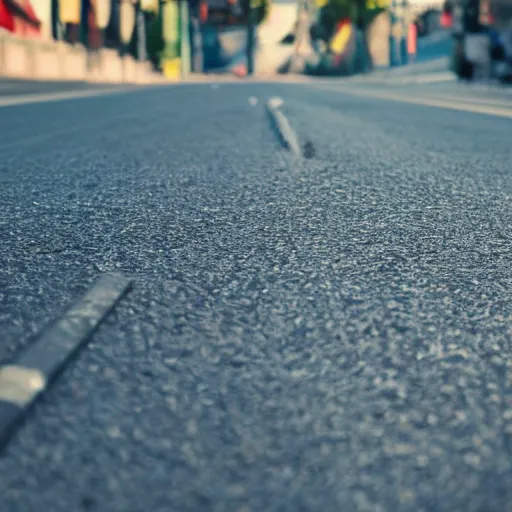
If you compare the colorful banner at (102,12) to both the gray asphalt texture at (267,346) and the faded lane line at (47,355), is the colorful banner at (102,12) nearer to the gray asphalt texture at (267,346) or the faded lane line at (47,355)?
the gray asphalt texture at (267,346)

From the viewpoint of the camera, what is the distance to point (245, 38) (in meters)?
75.8

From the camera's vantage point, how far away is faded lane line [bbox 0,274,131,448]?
1.11 metres

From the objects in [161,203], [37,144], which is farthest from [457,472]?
[37,144]

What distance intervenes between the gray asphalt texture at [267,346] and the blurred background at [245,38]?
18.1 m

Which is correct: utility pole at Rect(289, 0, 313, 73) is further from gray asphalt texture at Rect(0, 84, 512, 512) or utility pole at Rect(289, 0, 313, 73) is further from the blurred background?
gray asphalt texture at Rect(0, 84, 512, 512)

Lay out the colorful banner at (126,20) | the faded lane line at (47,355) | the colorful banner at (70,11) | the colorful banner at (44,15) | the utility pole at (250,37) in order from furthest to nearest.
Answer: the utility pole at (250,37)
the colorful banner at (126,20)
the colorful banner at (70,11)
the colorful banner at (44,15)
the faded lane line at (47,355)

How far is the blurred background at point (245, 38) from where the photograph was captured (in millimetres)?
25797

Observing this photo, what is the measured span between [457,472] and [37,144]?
4817 millimetres

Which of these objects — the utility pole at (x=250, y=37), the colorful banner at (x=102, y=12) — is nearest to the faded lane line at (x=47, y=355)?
the colorful banner at (x=102, y=12)

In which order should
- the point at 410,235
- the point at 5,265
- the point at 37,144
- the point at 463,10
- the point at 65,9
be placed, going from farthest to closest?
the point at 463,10 < the point at 65,9 < the point at 37,144 < the point at 410,235 < the point at 5,265

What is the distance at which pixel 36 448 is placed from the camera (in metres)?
1.03

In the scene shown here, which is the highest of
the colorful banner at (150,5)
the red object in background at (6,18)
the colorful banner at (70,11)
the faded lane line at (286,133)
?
the colorful banner at (150,5)

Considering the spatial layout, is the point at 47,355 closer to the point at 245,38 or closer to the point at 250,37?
the point at 250,37

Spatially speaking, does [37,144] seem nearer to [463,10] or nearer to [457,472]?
[457,472]
